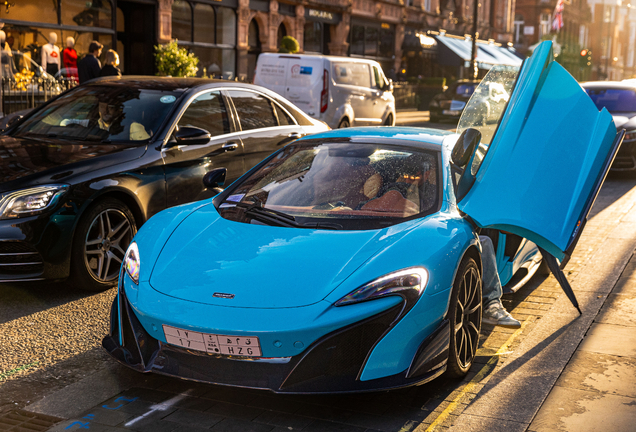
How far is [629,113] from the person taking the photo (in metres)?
13.9

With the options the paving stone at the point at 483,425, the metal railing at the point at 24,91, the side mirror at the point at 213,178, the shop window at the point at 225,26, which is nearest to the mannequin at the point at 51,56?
the metal railing at the point at 24,91

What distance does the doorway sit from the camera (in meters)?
25.3

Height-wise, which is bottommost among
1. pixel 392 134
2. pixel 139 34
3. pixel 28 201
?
pixel 28 201

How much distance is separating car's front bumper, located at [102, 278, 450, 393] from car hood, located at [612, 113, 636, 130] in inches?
426

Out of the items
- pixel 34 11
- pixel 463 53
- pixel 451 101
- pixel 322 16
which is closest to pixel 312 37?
pixel 322 16

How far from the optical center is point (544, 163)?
4547mm

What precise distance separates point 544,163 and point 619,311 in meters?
1.55

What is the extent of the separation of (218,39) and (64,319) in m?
24.2

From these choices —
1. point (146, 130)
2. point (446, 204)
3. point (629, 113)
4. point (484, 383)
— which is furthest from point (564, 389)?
point (629, 113)

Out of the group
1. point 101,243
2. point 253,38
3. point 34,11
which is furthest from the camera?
point 253,38

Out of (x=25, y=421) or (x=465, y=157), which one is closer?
(x=25, y=421)

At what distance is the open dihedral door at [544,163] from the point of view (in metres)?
4.37

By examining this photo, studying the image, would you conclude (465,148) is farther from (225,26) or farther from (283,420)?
(225,26)

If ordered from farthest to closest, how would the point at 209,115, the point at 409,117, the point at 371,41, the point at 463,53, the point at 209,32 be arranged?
the point at 463,53, the point at 371,41, the point at 409,117, the point at 209,32, the point at 209,115
